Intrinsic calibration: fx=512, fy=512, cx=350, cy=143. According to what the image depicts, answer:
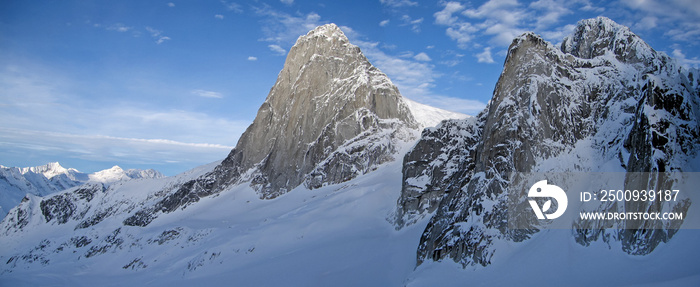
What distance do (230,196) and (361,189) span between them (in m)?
37.7

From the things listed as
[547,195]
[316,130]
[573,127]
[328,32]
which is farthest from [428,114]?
[547,195]

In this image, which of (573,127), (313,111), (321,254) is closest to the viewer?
(573,127)

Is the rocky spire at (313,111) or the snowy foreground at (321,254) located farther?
the rocky spire at (313,111)

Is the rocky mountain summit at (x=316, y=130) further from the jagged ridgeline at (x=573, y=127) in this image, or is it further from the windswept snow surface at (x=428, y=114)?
the jagged ridgeline at (x=573, y=127)

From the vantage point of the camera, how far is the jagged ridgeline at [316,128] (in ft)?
294

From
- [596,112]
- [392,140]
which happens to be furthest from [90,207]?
[596,112]

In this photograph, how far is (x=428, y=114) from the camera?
115m

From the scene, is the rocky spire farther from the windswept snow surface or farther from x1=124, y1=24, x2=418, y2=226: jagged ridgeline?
the windswept snow surface

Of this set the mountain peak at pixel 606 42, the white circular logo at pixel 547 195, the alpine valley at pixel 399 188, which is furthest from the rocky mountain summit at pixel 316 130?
the white circular logo at pixel 547 195

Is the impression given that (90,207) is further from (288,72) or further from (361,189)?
(361,189)

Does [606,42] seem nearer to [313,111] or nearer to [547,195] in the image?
[547,195]

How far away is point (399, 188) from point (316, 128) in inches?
1317

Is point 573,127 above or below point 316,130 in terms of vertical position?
below

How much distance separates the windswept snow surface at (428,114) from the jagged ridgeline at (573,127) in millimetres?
56893
